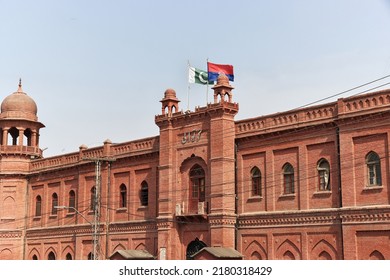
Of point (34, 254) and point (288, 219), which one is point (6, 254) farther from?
point (288, 219)

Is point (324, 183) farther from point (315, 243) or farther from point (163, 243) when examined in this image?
point (163, 243)

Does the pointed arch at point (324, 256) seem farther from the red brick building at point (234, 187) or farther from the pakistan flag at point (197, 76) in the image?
the pakistan flag at point (197, 76)

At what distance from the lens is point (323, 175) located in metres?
28.9

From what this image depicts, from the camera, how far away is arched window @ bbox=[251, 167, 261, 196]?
31516 mm

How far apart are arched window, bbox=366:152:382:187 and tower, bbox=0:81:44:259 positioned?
28094mm

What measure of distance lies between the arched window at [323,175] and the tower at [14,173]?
25547mm

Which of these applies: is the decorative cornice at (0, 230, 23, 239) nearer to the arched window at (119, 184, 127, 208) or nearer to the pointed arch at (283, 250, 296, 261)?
the arched window at (119, 184, 127, 208)

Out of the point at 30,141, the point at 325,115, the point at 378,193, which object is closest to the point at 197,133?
the point at 325,115

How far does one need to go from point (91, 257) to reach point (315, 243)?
17.1 meters

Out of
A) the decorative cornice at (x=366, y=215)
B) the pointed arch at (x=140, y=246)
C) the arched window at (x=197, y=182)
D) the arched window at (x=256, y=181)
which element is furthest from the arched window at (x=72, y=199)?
the decorative cornice at (x=366, y=215)

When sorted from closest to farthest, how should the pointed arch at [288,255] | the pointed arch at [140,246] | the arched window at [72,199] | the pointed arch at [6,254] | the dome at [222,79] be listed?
the pointed arch at [288,255] < the dome at [222,79] < the pointed arch at [140,246] < the arched window at [72,199] < the pointed arch at [6,254]

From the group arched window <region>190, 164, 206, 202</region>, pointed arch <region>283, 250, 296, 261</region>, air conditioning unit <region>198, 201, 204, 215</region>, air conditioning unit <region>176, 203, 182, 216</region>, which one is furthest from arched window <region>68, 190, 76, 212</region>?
pointed arch <region>283, 250, 296, 261</region>

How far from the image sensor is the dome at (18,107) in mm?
46812

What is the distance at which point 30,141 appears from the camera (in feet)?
157
